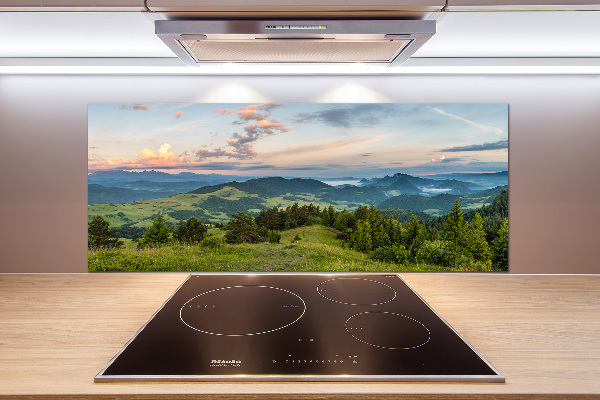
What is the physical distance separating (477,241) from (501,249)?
0.12 meters

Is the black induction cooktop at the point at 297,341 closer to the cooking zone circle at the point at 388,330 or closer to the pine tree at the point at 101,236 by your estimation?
the cooking zone circle at the point at 388,330

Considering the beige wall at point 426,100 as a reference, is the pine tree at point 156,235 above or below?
below

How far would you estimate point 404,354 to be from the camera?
0.75 m

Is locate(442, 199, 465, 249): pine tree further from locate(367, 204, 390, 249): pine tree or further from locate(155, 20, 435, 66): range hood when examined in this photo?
locate(155, 20, 435, 66): range hood

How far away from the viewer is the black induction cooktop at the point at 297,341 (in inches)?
27.0

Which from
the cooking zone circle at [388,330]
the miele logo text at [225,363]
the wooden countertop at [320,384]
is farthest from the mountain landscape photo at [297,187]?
the miele logo text at [225,363]

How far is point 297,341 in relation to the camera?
81 centimetres

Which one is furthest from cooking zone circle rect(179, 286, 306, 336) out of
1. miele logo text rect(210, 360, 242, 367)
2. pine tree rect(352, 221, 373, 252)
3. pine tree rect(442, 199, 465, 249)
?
pine tree rect(442, 199, 465, 249)

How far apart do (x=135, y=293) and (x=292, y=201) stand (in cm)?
102

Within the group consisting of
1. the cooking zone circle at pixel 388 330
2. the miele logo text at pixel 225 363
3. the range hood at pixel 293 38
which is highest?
the range hood at pixel 293 38

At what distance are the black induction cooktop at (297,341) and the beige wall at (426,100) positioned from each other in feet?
3.34

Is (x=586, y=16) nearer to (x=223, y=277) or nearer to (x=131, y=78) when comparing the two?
(x=223, y=277)

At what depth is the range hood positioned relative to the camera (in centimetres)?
93

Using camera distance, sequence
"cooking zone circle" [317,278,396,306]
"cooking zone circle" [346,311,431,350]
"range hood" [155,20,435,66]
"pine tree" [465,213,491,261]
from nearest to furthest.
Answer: "cooking zone circle" [346,311,431,350], "range hood" [155,20,435,66], "cooking zone circle" [317,278,396,306], "pine tree" [465,213,491,261]
